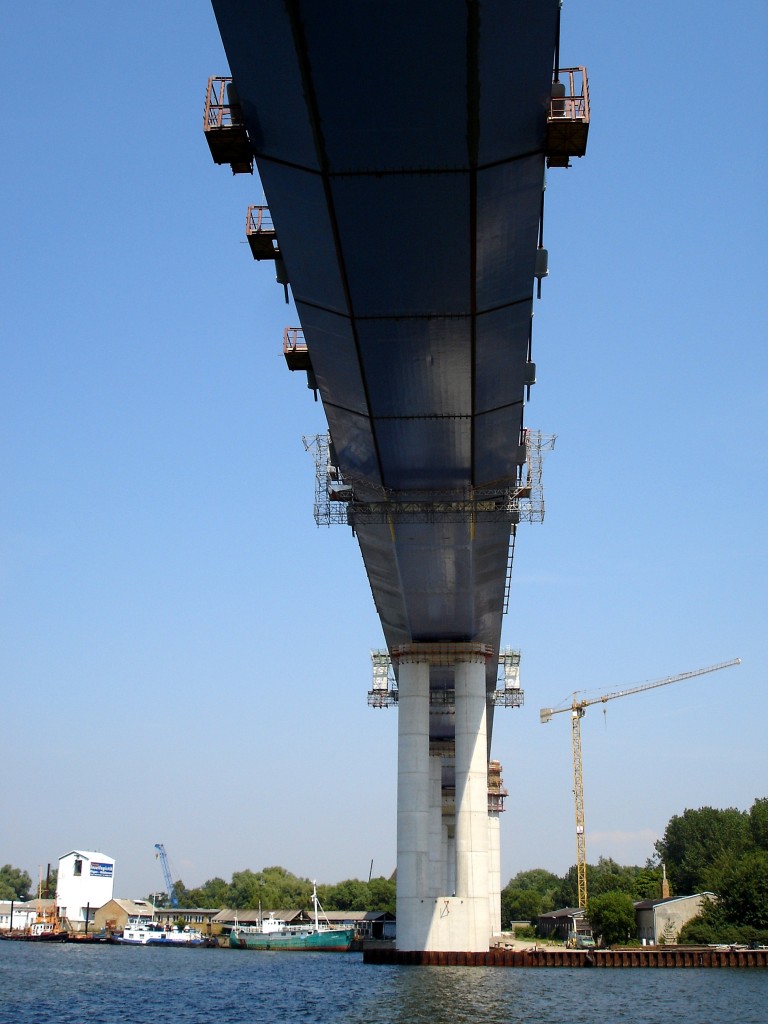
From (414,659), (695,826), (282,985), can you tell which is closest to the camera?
(282,985)

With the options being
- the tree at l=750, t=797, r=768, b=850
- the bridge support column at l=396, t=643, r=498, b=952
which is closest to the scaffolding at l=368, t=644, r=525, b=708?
the bridge support column at l=396, t=643, r=498, b=952

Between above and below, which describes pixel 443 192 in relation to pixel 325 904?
above

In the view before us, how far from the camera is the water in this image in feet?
104

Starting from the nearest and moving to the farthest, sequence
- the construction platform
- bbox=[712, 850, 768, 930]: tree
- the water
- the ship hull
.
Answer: the water
the construction platform
bbox=[712, 850, 768, 930]: tree
the ship hull

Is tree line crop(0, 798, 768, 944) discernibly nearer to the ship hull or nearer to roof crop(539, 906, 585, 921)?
roof crop(539, 906, 585, 921)

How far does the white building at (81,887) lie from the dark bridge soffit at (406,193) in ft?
395

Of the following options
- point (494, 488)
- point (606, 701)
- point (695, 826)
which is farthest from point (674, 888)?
point (494, 488)

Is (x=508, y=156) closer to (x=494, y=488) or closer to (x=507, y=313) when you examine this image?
(x=507, y=313)

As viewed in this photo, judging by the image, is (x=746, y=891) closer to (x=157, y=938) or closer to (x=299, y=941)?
(x=299, y=941)

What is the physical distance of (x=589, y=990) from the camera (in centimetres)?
4241

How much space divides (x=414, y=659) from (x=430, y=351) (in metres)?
28.9

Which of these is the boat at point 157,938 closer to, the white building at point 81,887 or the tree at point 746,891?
the white building at point 81,887

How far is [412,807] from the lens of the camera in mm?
49719

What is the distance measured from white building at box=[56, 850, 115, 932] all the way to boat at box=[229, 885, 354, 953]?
36.1 meters
